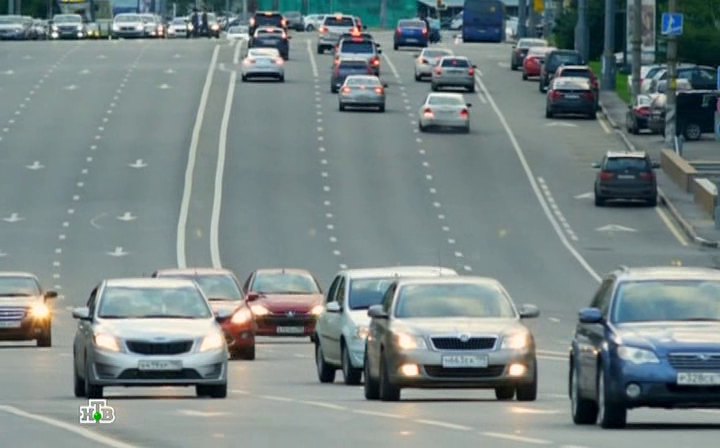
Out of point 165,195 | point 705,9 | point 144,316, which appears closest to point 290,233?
point 165,195

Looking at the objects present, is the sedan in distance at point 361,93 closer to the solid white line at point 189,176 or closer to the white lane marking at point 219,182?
the white lane marking at point 219,182

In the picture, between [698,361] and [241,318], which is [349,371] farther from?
[698,361]

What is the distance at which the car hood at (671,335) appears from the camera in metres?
20.5

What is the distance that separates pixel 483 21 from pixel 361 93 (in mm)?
48887

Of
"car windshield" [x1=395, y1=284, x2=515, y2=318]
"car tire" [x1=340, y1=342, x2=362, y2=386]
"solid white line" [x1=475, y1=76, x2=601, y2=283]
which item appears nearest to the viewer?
"car windshield" [x1=395, y1=284, x2=515, y2=318]

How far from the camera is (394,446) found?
18859 mm

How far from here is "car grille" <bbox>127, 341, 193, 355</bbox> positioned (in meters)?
25.5

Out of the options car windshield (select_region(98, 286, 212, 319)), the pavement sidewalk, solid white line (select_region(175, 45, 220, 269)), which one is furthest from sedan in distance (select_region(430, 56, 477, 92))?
car windshield (select_region(98, 286, 212, 319))

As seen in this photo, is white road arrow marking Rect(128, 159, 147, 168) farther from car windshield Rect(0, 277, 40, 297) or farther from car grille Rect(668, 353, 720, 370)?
car grille Rect(668, 353, 720, 370)

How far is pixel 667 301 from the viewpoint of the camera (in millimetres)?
21547

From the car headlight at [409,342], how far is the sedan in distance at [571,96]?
64499 mm

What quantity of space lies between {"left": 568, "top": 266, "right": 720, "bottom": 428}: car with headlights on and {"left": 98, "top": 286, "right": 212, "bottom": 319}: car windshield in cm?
576

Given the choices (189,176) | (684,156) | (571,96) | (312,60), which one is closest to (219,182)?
(189,176)

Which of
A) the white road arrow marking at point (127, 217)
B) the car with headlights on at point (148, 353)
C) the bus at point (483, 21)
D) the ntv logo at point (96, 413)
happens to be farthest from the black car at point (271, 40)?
the ntv logo at point (96, 413)
